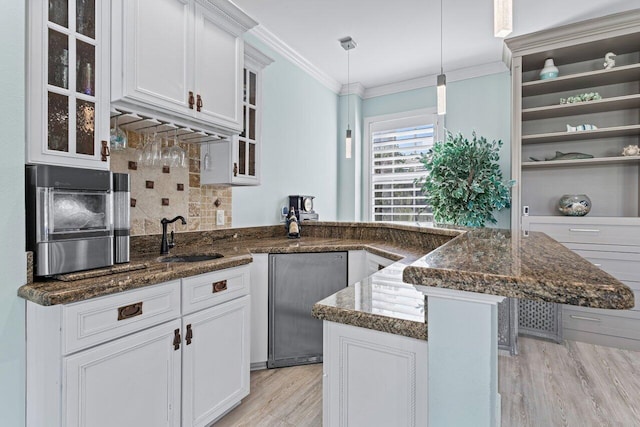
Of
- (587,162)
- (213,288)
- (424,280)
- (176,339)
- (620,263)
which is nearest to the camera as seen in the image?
(424,280)

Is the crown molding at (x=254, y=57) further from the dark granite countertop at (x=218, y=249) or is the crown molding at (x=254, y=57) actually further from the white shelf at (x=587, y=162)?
the white shelf at (x=587, y=162)

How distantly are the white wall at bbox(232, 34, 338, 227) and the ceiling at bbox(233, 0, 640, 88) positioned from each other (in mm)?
329

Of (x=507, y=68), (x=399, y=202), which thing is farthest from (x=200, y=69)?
(x=507, y=68)

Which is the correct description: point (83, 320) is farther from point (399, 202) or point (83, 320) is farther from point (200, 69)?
point (399, 202)

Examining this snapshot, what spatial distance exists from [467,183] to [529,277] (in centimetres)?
285

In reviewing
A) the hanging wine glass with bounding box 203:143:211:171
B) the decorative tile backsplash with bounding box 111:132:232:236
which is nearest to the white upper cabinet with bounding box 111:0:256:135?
the hanging wine glass with bounding box 203:143:211:171

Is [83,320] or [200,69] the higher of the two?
[200,69]

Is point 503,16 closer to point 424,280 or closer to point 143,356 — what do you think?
point 424,280

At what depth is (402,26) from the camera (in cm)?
307

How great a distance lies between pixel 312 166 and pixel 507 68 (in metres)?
2.48

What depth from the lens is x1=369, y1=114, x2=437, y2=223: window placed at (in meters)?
4.28

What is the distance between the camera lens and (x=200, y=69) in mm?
2033

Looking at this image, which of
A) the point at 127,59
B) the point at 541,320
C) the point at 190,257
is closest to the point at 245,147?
the point at 190,257

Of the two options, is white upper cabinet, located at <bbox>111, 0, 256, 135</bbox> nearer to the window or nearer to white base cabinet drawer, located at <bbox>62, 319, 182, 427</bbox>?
white base cabinet drawer, located at <bbox>62, 319, 182, 427</bbox>
